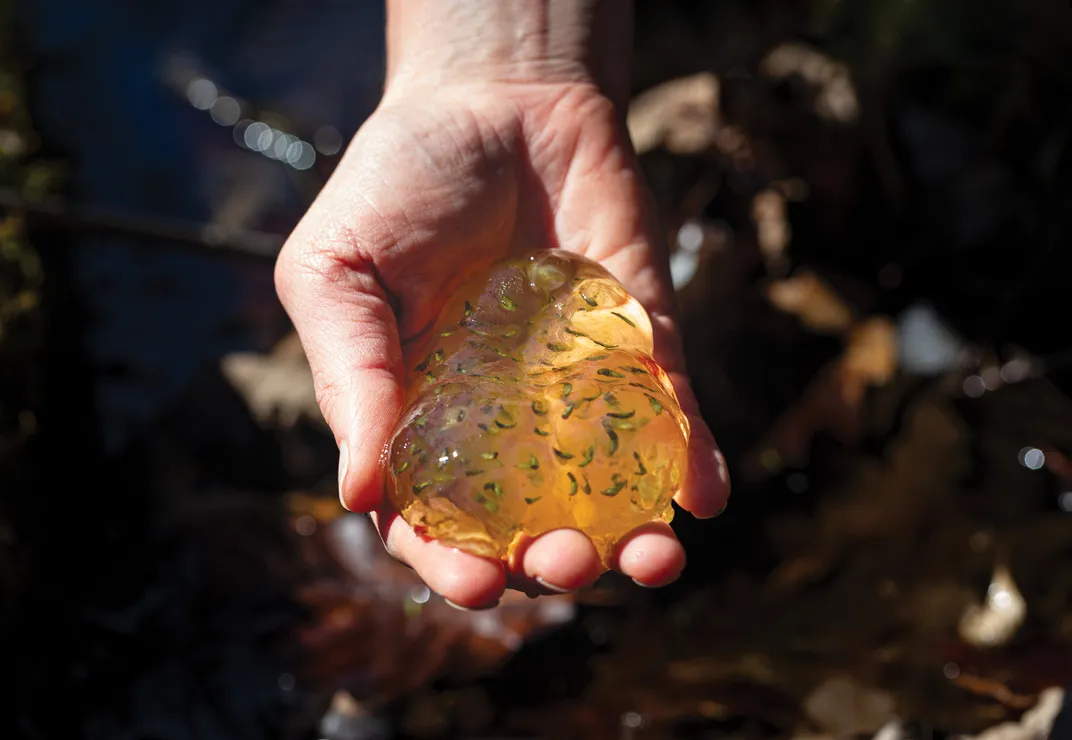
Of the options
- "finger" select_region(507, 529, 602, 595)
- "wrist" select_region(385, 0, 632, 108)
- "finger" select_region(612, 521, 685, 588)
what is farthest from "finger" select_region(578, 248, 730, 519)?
"wrist" select_region(385, 0, 632, 108)

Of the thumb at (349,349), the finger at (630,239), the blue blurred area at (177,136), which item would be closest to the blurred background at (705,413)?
the blue blurred area at (177,136)

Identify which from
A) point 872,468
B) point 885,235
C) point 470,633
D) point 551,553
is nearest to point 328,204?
point 551,553

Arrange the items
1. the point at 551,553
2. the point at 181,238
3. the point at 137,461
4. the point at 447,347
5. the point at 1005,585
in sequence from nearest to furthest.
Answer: the point at 551,553
the point at 447,347
the point at 1005,585
the point at 137,461
the point at 181,238

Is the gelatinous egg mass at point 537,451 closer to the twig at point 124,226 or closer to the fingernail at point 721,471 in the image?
the fingernail at point 721,471

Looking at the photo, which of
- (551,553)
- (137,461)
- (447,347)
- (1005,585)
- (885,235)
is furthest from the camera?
(885,235)

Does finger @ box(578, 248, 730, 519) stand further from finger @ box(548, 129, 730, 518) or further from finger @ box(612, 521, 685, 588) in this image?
finger @ box(612, 521, 685, 588)

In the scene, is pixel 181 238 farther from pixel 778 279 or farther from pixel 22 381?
pixel 778 279

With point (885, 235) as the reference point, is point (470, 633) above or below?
below
